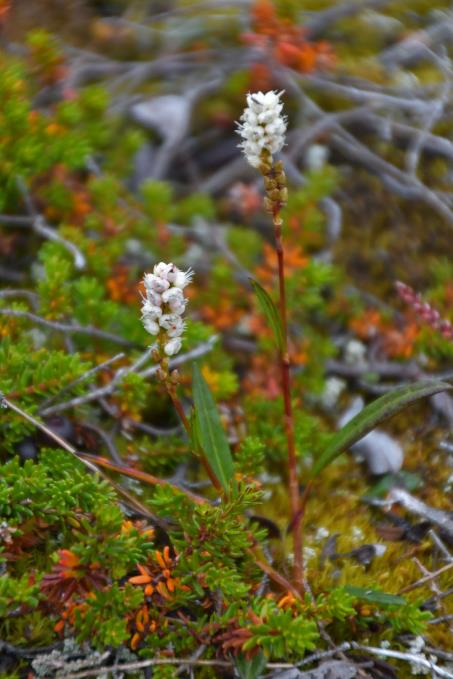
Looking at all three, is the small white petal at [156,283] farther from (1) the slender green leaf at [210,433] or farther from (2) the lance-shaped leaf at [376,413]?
(2) the lance-shaped leaf at [376,413]

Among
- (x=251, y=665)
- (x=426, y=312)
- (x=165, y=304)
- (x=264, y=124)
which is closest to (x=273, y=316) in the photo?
(x=165, y=304)

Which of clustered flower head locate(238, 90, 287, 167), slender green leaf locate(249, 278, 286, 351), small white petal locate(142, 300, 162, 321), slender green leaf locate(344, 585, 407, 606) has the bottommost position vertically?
slender green leaf locate(344, 585, 407, 606)

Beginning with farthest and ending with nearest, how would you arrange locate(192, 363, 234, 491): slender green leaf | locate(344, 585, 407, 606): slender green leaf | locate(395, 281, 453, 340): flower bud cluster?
locate(395, 281, 453, 340): flower bud cluster, locate(192, 363, 234, 491): slender green leaf, locate(344, 585, 407, 606): slender green leaf

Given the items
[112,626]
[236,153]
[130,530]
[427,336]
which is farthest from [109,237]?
[112,626]

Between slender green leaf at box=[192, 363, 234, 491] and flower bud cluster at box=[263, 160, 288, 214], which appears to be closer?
flower bud cluster at box=[263, 160, 288, 214]

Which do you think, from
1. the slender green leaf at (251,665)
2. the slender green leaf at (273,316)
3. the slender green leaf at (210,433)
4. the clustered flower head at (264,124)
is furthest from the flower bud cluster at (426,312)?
the slender green leaf at (251,665)

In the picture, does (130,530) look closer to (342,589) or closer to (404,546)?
(342,589)

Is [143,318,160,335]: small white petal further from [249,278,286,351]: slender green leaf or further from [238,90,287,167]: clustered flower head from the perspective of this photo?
[238,90,287,167]: clustered flower head

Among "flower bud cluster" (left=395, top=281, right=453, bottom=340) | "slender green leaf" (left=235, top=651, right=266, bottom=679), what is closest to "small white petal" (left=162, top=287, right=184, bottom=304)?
"slender green leaf" (left=235, top=651, right=266, bottom=679)
